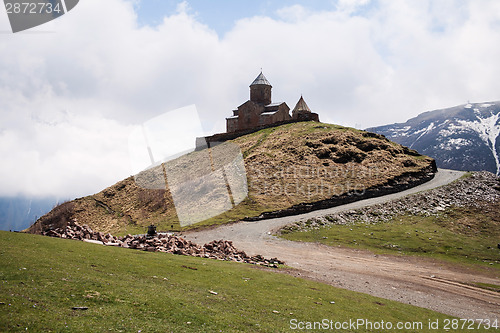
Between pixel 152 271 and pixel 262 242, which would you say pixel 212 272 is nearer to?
pixel 152 271

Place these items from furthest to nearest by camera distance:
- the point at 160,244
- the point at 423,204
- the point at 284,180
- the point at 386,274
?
1. the point at 284,180
2. the point at 423,204
3. the point at 386,274
4. the point at 160,244

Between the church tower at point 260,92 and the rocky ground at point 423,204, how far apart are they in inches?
2457

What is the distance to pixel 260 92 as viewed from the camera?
106m

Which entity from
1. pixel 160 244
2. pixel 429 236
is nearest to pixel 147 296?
pixel 160 244

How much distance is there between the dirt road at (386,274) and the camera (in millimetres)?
19797

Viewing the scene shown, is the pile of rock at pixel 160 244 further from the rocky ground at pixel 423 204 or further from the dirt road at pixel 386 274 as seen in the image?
the rocky ground at pixel 423 204

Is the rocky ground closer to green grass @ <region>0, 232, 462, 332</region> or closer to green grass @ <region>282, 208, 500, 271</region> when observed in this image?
green grass @ <region>282, 208, 500, 271</region>

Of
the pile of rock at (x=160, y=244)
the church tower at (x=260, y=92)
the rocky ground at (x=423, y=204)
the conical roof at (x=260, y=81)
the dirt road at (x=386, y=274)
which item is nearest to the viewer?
the dirt road at (x=386, y=274)

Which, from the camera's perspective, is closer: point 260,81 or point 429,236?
point 429,236

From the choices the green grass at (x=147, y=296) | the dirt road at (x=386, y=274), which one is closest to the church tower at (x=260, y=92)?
the dirt road at (x=386, y=274)

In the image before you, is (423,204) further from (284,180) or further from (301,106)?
(301,106)

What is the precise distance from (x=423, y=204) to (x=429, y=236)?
12013 mm

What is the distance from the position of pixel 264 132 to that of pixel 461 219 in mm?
54319

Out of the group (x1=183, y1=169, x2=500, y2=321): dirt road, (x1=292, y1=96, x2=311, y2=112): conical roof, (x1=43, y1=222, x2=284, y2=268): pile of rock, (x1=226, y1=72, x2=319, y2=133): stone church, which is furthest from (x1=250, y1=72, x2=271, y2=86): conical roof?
(x1=43, y1=222, x2=284, y2=268): pile of rock
